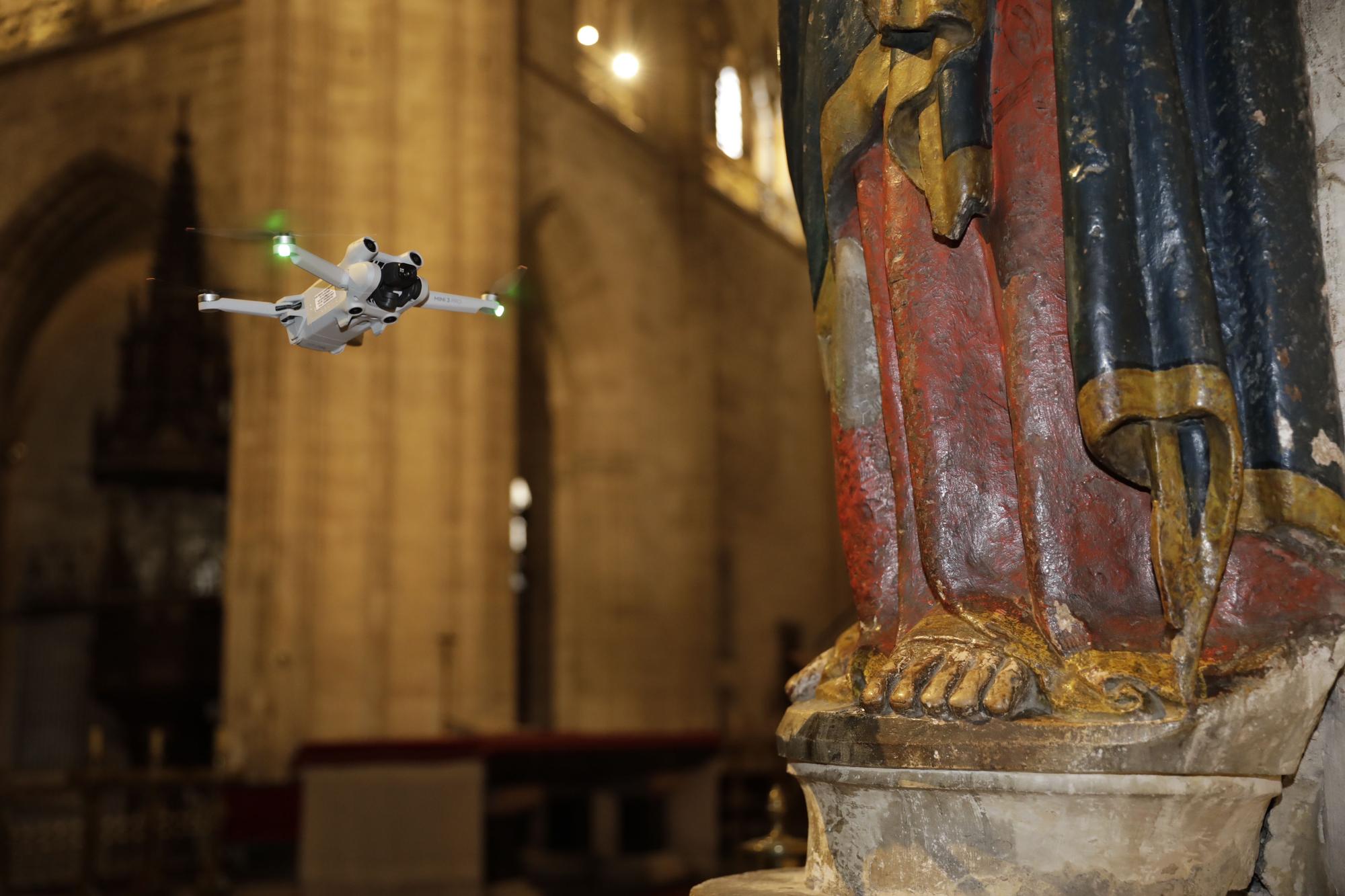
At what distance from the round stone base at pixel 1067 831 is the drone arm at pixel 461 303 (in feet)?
2.51

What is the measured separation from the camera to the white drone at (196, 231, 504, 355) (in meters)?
1.36

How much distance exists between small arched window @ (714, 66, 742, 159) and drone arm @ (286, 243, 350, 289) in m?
15.5

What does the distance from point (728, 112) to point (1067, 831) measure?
16.2 m

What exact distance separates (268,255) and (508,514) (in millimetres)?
2538

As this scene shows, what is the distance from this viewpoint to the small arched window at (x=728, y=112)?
16688mm

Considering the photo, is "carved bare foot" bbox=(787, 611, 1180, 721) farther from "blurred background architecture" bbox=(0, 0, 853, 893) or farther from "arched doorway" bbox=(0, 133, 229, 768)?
"arched doorway" bbox=(0, 133, 229, 768)

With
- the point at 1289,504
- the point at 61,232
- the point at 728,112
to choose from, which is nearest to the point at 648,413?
the point at 728,112

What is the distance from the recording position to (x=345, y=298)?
137 centimetres

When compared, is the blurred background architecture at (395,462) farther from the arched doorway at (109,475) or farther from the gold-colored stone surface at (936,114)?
the gold-colored stone surface at (936,114)

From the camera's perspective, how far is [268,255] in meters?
8.77

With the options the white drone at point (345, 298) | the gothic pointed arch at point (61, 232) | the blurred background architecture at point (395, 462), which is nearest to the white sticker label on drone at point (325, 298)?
the white drone at point (345, 298)

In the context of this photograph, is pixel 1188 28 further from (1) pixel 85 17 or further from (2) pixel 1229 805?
(1) pixel 85 17

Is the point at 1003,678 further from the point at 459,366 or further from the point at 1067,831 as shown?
the point at 459,366

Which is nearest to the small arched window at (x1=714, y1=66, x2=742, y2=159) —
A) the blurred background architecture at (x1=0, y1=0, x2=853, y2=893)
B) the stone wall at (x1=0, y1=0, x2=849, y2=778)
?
the blurred background architecture at (x1=0, y1=0, x2=853, y2=893)
